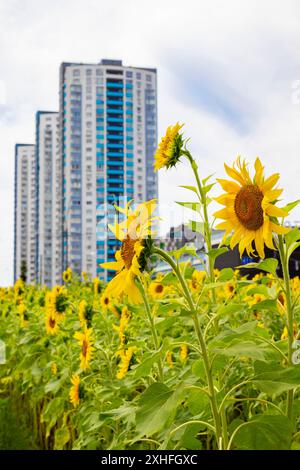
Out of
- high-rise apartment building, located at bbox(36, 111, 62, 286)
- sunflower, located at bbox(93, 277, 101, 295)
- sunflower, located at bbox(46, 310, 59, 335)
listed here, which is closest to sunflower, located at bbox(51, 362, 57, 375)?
sunflower, located at bbox(46, 310, 59, 335)

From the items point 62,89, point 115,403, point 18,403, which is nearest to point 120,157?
point 62,89

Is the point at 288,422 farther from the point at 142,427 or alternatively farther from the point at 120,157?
the point at 120,157

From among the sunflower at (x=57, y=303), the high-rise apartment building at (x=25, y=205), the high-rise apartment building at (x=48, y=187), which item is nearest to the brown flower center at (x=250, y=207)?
the sunflower at (x=57, y=303)

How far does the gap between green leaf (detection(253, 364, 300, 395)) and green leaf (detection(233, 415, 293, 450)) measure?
3 cm

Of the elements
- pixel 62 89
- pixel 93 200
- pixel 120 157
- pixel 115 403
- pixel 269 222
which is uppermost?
pixel 62 89

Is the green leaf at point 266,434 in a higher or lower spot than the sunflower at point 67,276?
lower

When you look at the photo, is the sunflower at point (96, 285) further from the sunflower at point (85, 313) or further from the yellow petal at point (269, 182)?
the yellow petal at point (269, 182)

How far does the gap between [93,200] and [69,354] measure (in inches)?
464

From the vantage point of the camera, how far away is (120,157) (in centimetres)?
1597

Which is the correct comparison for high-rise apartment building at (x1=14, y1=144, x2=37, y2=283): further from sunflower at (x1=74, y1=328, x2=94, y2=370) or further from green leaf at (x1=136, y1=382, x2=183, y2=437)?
green leaf at (x1=136, y1=382, x2=183, y2=437)

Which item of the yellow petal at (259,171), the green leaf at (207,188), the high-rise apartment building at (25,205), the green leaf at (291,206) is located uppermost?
the high-rise apartment building at (25,205)

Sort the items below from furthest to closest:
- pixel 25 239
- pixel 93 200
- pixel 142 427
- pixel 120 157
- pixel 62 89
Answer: pixel 25 239
pixel 120 157
pixel 62 89
pixel 93 200
pixel 142 427

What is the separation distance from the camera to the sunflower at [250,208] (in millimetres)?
468

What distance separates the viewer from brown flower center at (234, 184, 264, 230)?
0.48 meters
